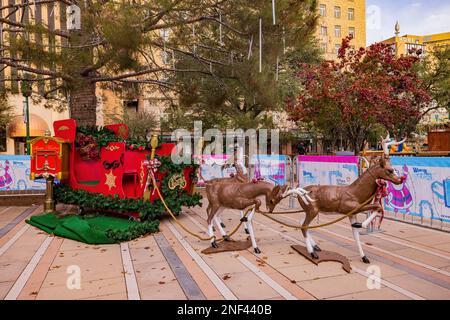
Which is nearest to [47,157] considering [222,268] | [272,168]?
[222,268]

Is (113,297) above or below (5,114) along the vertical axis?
below

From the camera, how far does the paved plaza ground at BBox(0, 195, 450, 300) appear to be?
414 cm

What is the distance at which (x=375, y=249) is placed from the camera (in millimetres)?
5875

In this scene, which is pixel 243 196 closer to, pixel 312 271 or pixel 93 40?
pixel 312 271

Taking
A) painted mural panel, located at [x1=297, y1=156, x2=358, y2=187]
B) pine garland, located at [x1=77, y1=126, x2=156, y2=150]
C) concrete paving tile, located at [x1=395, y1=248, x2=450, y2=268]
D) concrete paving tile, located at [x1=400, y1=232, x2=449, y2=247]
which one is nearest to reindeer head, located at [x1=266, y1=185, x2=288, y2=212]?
concrete paving tile, located at [x1=395, y1=248, x2=450, y2=268]

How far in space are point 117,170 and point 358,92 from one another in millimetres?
9940

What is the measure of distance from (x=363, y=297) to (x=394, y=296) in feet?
1.17

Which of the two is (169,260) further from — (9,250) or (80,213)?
(80,213)

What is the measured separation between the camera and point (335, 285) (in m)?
4.32

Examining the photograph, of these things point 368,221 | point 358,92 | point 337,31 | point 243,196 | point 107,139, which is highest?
point 337,31

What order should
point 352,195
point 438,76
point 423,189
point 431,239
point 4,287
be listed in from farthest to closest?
point 438,76 → point 423,189 → point 431,239 → point 352,195 → point 4,287

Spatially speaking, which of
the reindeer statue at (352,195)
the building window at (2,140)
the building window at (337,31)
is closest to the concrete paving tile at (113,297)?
the reindeer statue at (352,195)

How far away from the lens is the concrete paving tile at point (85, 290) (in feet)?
13.4

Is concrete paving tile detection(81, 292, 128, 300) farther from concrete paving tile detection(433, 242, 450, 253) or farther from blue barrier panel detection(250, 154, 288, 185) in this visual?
blue barrier panel detection(250, 154, 288, 185)
